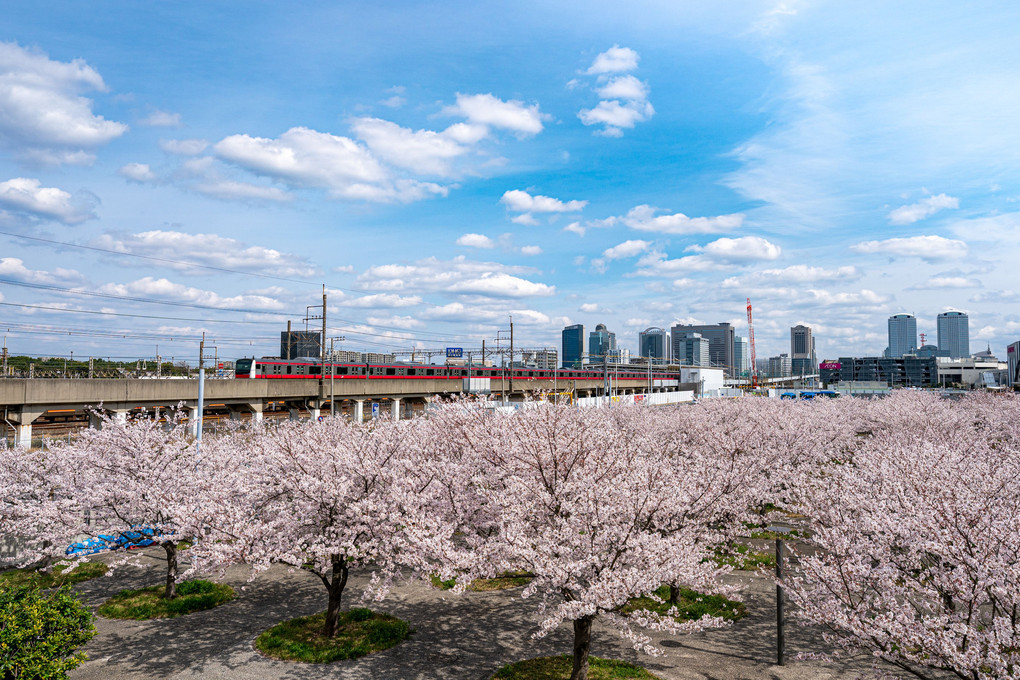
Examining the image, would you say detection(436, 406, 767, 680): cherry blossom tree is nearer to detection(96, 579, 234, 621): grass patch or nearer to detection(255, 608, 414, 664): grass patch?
detection(255, 608, 414, 664): grass patch

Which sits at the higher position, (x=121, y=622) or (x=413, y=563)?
(x=413, y=563)

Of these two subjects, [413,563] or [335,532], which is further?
[335,532]

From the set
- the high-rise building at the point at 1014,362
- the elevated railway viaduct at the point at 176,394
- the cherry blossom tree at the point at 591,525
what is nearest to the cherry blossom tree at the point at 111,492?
the elevated railway viaduct at the point at 176,394

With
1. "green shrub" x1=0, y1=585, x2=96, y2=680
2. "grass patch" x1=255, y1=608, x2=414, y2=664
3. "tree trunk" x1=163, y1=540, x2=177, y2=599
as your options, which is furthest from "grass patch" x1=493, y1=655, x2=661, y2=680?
"tree trunk" x1=163, y1=540, x2=177, y2=599

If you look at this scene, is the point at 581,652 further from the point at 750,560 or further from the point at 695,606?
the point at 750,560

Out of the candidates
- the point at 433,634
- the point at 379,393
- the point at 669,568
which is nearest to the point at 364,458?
the point at 433,634

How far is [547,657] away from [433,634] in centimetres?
331

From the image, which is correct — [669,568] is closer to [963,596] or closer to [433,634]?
[963,596]

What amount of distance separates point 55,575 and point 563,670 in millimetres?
16898

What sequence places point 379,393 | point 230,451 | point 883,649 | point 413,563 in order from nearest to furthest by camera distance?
point 883,649 < point 413,563 < point 230,451 < point 379,393

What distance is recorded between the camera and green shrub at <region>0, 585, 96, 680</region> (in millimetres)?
9562

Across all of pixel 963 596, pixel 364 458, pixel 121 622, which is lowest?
pixel 121 622

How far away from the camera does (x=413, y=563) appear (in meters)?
11.5

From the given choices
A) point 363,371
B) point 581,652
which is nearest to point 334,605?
point 581,652
